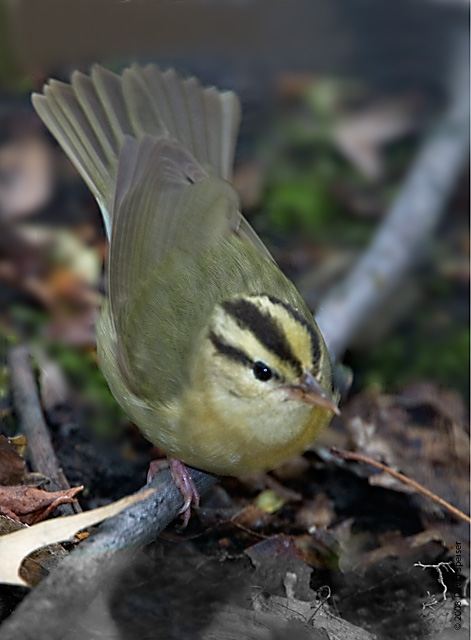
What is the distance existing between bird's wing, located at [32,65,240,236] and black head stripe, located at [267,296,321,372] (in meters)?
1.33

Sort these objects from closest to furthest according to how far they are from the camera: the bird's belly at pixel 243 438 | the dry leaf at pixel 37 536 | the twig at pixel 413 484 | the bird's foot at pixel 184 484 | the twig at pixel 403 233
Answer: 1. the dry leaf at pixel 37 536
2. the bird's belly at pixel 243 438
3. the bird's foot at pixel 184 484
4. the twig at pixel 413 484
5. the twig at pixel 403 233

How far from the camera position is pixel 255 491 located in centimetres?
370

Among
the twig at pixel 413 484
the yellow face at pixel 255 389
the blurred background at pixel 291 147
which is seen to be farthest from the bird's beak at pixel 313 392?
the blurred background at pixel 291 147

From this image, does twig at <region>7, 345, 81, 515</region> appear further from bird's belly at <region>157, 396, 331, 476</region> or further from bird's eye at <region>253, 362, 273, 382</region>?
bird's eye at <region>253, 362, 273, 382</region>

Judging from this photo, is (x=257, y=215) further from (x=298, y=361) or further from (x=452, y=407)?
(x=298, y=361)

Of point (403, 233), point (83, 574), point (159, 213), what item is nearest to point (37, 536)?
point (83, 574)

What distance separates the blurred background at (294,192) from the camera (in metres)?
4.01

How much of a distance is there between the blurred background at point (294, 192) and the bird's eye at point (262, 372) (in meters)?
0.90

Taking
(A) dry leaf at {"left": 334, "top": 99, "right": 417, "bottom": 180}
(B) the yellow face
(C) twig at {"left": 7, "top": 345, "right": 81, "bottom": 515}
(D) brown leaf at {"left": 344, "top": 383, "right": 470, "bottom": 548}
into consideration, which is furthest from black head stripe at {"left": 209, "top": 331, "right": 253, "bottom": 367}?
(A) dry leaf at {"left": 334, "top": 99, "right": 417, "bottom": 180}

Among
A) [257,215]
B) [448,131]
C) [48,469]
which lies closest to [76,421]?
[48,469]

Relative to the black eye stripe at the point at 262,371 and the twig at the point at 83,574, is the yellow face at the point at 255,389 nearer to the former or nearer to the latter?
the black eye stripe at the point at 262,371

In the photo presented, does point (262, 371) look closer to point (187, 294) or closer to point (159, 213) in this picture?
point (187, 294)

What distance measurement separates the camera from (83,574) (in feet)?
Result: 7.86

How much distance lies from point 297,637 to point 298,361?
0.85 m
